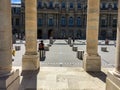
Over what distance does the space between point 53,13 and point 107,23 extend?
18876 mm

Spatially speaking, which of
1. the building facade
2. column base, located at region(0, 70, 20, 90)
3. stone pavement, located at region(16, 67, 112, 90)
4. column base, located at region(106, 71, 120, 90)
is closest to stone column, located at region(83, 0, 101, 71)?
stone pavement, located at region(16, 67, 112, 90)

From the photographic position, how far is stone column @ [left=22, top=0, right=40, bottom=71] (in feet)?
42.4

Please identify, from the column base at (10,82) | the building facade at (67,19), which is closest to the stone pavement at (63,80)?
the column base at (10,82)

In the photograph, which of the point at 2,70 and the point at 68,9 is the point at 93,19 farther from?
the point at 68,9

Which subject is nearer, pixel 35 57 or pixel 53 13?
pixel 35 57

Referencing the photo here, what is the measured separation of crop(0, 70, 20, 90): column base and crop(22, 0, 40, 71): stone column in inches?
179

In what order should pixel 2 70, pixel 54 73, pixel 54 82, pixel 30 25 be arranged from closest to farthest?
pixel 2 70 → pixel 54 82 → pixel 54 73 → pixel 30 25

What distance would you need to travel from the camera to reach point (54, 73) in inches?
487

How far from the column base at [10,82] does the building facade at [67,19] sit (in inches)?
2551

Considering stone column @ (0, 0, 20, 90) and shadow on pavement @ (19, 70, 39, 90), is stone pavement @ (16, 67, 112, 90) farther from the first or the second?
stone column @ (0, 0, 20, 90)

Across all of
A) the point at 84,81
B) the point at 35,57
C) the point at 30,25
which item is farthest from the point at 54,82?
the point at 30,25

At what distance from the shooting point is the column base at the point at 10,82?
23.2ft

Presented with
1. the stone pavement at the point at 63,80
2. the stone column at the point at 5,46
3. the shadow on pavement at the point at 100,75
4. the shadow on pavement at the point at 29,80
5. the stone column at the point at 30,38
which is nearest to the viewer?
the stone column at the point at 5,46

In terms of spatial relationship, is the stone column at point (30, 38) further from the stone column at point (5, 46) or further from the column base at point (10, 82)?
the stone column at point (5, 46)
